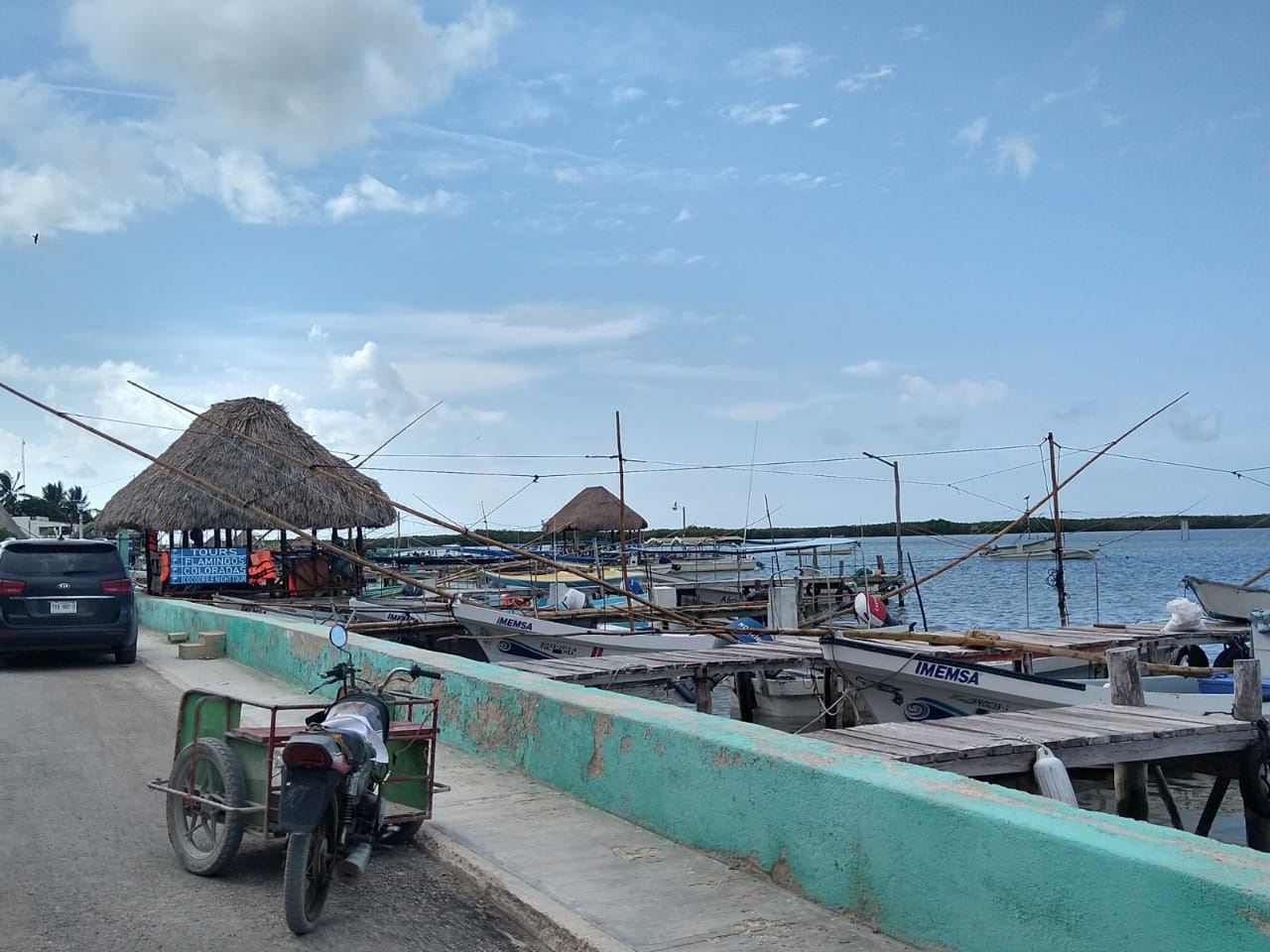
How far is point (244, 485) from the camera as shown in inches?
1081

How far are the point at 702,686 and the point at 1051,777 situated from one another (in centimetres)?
676

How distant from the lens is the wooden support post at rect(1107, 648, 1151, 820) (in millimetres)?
9508

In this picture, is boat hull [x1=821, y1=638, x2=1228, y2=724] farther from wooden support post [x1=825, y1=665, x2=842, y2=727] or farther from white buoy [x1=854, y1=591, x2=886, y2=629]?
white buoy [x1=854, y1=591, x2=886, y2=629]

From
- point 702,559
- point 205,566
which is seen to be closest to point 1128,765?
point 205,566

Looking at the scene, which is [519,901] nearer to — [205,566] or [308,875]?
Answer: [308,875]

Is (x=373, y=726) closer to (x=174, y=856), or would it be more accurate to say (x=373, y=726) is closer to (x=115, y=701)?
(x=174, y=856)

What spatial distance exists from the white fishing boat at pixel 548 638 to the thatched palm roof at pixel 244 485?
835cm

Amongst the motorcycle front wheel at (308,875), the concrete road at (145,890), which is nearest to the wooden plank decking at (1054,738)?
the concrete road at (145,890)

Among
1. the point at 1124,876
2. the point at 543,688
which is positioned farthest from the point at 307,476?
the point at 1124,876

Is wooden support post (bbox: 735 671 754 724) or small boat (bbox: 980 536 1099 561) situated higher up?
small boat (bbox: 980 536 1099 561)

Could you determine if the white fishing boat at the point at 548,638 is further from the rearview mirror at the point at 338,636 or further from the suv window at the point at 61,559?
the rearview mirror at the point at 338,636

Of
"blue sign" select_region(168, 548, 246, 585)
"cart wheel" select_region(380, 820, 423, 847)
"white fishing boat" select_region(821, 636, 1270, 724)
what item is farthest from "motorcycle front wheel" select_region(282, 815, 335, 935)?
"blue sign" select_region(168, 548, 246, 585)

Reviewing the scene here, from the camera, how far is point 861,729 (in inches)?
324

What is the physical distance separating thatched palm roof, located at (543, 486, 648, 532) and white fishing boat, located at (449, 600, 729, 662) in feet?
93.0
